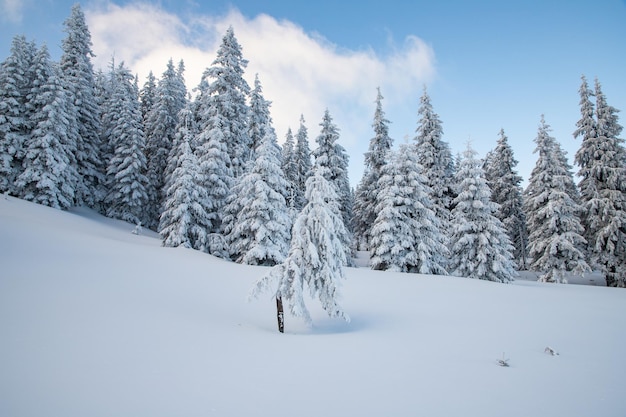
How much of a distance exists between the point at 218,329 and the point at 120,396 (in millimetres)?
4217

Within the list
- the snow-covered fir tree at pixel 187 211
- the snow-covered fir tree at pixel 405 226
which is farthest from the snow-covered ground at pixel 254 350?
the snow-covered fir tree at pixel 187 211

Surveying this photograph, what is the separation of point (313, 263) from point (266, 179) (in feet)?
44.5

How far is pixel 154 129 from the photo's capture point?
39.9 metres

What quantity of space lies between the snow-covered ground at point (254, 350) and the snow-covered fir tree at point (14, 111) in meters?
18.0

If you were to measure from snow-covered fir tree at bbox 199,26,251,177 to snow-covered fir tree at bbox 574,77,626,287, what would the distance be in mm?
30756

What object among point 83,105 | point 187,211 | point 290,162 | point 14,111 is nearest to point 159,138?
point 83,105

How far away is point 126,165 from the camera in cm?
3488

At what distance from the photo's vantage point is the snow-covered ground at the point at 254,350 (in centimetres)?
498

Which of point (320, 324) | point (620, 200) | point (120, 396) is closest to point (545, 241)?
point (620, 200)

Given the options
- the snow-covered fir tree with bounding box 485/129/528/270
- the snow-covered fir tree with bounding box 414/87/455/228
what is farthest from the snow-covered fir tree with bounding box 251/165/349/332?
the snow-covered fir tree with bounding box 485/129/528/270

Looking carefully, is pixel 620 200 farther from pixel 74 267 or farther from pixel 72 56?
pixel 72 56

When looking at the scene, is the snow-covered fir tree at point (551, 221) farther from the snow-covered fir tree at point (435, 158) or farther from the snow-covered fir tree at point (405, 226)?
the snow-covered fir tree at point (405, 226)

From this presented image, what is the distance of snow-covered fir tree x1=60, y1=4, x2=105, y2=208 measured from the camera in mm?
33984

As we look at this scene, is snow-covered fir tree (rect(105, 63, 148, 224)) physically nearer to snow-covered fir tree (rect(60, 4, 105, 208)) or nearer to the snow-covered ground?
snow-covered fir tree (rect(60, 4, 105, 208))
